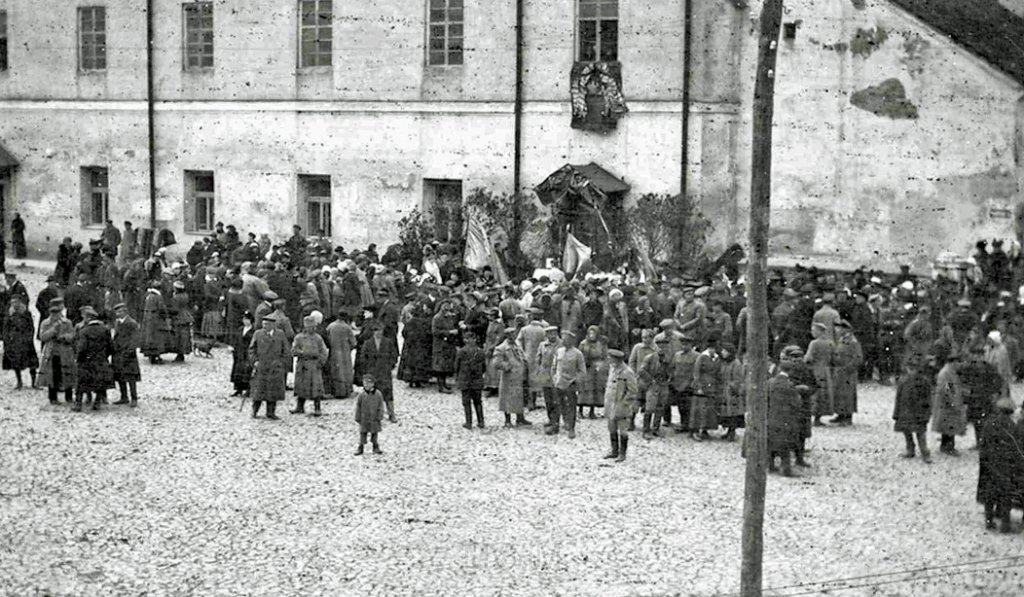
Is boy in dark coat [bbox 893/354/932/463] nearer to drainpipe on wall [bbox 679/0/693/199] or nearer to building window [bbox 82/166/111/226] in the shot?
drainpipe on wall [bbox 679/0/693/199]

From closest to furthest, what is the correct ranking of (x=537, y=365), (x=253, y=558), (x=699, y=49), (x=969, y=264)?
1. (x=253, y=558)
2. (x=537, y=365)
3. (x=969, y=264)
4. (x=699, y=49)

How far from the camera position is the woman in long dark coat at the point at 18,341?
20469 millimetres

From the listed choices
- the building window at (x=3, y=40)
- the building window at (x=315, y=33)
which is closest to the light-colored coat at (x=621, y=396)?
the building window at (x=315, y=33)

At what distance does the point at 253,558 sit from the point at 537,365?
21.9 feet

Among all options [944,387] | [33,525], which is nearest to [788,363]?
[944,387]

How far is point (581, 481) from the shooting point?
616 inches

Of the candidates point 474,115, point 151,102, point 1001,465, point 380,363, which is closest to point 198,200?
point 151,102

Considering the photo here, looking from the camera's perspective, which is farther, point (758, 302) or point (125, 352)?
point (125, 352)

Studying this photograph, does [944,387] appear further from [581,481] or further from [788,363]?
[581,481]

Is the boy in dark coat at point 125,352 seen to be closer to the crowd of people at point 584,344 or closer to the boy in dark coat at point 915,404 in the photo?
the crowd of people at point 584,344

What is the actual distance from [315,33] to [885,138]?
14.6 m

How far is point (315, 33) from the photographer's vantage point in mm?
33875

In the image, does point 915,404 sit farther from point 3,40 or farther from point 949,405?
point 3,40

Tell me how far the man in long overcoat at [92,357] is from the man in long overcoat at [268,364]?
2194 millimetres
